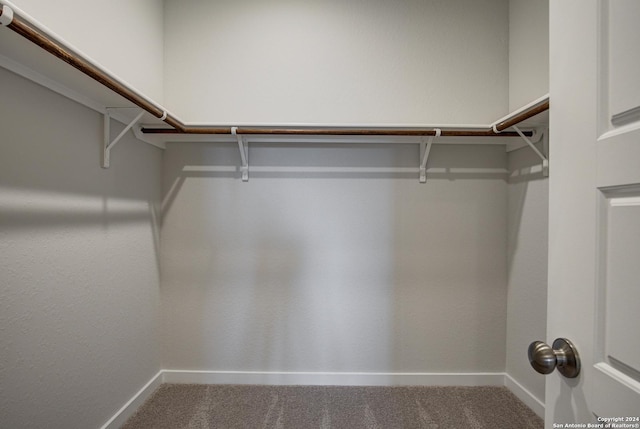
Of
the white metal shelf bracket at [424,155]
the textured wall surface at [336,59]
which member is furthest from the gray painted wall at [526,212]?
the white metal shelf bracket at [424,155]

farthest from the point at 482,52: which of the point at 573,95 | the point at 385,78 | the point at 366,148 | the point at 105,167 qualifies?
the point at 105,167

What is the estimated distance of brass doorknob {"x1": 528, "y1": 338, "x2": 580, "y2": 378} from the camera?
559mm

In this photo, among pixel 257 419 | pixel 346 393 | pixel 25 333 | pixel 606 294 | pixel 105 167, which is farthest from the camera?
pixel 346 393

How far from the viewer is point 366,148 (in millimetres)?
1946

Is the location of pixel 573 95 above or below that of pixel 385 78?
below

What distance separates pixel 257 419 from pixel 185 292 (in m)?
0.85

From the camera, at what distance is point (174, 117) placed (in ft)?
5.12

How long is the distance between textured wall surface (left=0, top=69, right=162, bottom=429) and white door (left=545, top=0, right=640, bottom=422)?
1.52m

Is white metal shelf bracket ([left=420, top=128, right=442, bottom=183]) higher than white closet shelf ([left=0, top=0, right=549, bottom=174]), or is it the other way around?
white closet shelf ([left=0, top=0, right=549, bottom=174])

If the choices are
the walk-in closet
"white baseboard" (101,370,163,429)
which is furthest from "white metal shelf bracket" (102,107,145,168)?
"white baseboard" (101,370,163,429)

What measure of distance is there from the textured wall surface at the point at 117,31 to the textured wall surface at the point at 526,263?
217 cm

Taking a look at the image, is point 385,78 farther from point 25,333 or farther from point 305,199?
point 25,333

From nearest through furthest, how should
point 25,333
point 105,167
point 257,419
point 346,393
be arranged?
point 25,333 < point 105,167 < point 257,419 < point 346,393

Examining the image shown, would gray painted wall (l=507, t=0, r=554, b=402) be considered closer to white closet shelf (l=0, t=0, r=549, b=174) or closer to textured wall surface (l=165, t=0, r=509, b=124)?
textured wall surface (l=165, t=0, r=509, b=124)
